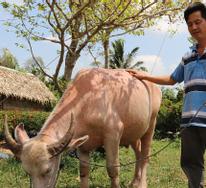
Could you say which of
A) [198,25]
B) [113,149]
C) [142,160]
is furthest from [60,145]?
[142,160]

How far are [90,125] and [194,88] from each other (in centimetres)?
215

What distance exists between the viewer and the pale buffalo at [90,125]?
4.96 meters

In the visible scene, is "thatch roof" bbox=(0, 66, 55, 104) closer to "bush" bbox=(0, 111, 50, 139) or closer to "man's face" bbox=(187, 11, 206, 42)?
"bush" bbox=(0, 111, 50, 139)

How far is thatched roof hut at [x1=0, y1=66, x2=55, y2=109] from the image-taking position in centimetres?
2362

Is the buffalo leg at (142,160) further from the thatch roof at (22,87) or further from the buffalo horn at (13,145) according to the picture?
the thatch roof at (22,87)

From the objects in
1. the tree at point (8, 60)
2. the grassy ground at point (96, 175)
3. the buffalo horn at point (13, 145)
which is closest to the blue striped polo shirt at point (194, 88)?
the buffalo horn at point (13, 145)

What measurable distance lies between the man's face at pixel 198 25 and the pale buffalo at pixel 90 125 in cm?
173

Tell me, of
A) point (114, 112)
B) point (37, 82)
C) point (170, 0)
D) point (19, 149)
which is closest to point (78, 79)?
point (114, 112)

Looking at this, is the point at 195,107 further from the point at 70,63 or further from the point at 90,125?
the point at 70,63

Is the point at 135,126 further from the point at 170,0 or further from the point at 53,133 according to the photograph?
the point at 170,0

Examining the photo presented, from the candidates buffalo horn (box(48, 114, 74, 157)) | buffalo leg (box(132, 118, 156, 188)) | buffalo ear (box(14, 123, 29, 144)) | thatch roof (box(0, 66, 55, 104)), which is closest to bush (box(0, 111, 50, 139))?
thatch roof (box(0, 66, 55, 104))

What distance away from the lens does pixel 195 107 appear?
406cm

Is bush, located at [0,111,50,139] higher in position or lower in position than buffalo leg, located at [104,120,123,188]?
lower

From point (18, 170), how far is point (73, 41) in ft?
9.43
